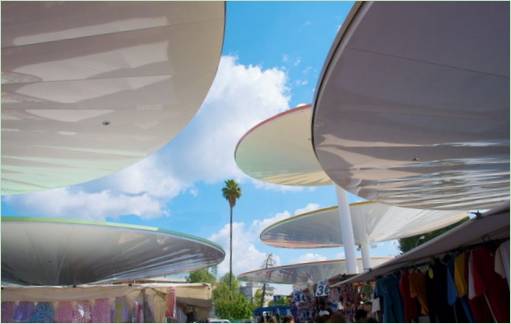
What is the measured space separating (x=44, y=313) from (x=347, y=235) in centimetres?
1239

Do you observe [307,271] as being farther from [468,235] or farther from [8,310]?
[468,235]

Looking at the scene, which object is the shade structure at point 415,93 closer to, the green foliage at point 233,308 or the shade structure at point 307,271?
the shade structure at point 307,271

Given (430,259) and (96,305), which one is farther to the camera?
(96,305)

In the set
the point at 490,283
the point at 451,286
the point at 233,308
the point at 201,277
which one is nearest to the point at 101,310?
the point at 451,286

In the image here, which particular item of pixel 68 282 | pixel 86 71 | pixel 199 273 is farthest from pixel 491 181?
pixel 199 273

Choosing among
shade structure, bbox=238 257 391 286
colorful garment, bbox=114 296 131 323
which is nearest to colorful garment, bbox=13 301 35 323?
colorful garment, bbox=114 296 131 323

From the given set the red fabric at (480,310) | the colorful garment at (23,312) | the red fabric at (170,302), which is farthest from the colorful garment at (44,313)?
the red fabric at (480,310)

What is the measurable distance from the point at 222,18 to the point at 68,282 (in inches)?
1168

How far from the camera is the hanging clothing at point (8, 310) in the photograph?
47.4 feet

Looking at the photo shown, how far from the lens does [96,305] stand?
15.5 meters

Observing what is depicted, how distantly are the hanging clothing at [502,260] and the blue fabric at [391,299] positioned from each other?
319 cm

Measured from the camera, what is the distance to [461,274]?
537 cm

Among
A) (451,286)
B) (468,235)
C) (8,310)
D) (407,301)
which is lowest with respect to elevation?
(407,301)

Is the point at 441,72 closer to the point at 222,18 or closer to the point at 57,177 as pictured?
the point at 222,18
